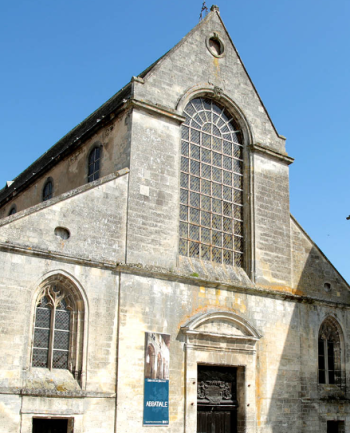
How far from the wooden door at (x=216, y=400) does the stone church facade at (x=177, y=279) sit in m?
0.04

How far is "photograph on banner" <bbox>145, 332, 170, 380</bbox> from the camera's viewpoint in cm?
1405

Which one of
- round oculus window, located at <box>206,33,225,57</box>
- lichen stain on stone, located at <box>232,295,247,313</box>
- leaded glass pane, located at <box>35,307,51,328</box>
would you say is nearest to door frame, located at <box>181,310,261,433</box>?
lichen stain on stone, located at <box>232,295,247,313</box>

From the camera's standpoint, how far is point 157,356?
1420cm

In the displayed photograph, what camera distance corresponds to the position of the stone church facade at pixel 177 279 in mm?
13023

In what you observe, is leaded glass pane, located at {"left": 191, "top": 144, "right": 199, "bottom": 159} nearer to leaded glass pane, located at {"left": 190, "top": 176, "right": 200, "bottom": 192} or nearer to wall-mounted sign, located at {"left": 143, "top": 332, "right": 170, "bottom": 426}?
leaded glass pane, located at {"left": 190, "top": 176, "right": 200, "bottom": 192}

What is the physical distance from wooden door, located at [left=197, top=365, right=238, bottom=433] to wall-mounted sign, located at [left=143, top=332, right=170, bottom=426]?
1.25 metres

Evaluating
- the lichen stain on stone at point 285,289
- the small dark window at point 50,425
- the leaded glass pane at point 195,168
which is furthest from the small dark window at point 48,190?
the small dark window at point 50,425

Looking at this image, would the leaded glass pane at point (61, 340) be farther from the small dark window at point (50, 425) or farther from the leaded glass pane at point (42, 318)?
the small dark window at point (50, 425)

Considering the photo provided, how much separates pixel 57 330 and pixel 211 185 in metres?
6.29

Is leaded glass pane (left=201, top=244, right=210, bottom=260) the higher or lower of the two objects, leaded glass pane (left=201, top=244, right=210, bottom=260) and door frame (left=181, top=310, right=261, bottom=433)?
the higher

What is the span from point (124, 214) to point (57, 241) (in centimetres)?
198

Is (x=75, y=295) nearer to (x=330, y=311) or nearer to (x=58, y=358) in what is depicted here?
(x=58, y=358)

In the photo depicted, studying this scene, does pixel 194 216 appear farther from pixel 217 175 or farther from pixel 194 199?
pixel 217 175

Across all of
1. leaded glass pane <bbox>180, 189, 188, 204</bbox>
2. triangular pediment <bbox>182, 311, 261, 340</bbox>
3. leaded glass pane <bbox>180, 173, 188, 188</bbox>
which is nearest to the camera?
triangular pediment <bbox>182, 311, 261, 340</bbox>
